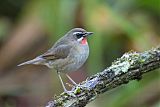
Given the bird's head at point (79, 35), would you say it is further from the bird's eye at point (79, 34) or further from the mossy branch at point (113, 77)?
the mossy branch at point (113, 77)

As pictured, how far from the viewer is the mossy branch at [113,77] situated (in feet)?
14.1

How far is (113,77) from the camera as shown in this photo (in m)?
4.29

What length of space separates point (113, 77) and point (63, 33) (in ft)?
9.21

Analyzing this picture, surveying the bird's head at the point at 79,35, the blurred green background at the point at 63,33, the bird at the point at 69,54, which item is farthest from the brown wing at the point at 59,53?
the blurred green background at the point at 63,33

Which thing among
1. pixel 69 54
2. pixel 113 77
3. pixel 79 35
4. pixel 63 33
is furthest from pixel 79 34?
pixel 63 33

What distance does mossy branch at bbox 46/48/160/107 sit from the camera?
14.1ft

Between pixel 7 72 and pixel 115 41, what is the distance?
1.56 meters

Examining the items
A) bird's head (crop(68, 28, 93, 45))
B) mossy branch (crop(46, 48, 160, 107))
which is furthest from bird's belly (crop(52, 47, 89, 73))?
mossy branch (crop(46, 48, 160, 107))

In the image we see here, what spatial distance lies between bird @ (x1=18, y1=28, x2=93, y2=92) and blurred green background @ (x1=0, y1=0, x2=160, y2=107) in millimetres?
1276

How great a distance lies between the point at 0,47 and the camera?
8055 mm

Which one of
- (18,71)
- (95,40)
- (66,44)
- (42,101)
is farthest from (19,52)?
(66,44)

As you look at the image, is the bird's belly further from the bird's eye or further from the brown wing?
the bird's eye

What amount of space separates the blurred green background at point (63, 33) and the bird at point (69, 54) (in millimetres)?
1276

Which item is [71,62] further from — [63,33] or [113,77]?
[63,33]
